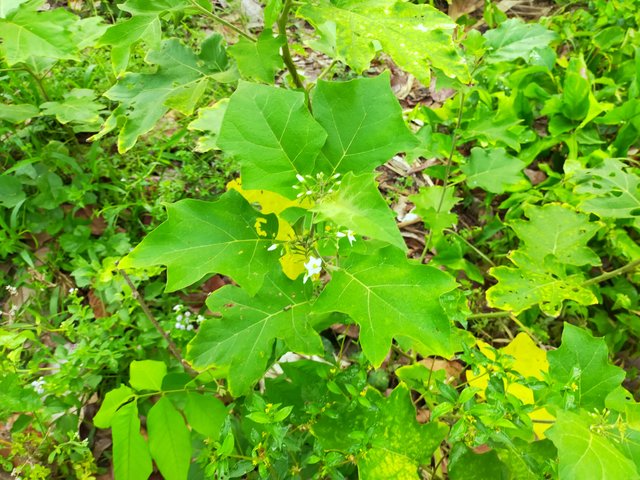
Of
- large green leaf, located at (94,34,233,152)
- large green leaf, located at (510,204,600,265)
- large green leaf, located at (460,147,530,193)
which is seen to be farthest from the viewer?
large green leaf, located at (460,147,530,193)

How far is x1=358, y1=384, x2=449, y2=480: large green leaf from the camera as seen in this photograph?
125cm

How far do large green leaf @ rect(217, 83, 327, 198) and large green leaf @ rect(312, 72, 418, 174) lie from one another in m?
0.08

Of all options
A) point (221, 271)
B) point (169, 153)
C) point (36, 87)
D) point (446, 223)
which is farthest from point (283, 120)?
point (36, 87)

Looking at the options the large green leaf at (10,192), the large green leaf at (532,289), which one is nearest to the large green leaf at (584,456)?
the large green leaf at (532,289)

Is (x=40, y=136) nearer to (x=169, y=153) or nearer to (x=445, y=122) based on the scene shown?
(x=169, y=153)

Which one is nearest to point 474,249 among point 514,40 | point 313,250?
point 514,40

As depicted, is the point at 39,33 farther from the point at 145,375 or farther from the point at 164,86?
the point at 145,375

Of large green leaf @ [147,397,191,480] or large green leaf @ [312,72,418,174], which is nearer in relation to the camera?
large green leaf @ [312,72,418,174]

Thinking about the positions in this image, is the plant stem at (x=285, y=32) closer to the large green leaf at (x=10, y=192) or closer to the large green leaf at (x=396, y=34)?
the large green leaf at (x=396, y=34)

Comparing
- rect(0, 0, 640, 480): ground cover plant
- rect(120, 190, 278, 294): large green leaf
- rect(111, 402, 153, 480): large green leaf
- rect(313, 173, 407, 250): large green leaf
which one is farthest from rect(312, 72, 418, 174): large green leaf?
rect(111, 402, 153, 480): large green leaf

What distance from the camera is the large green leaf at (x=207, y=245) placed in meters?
1.01

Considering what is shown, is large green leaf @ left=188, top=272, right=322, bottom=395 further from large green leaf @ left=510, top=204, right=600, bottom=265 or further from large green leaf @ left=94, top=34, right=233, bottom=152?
large green leaf @ left=510, top=204, right=600, bottom=265

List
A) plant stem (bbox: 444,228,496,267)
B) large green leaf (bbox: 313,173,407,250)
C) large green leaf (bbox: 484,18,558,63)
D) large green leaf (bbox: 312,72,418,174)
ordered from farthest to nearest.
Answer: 1. plant stem (bbox: 444,228,496,267)
2. large green leaf (bbox: 484,18,558,63)
3. large green leaf (bbox: 312,72,418,174)
4. large green leaf (bbox: 313,173,407,250)

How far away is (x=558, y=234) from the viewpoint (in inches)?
73.2
